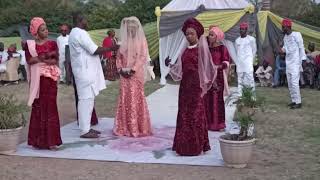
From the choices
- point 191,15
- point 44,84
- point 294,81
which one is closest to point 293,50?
point 294,81

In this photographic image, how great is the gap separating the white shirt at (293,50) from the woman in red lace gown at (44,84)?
5.04m

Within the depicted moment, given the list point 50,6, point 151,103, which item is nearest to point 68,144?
point 151,103

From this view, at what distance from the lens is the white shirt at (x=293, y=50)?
34.2ft

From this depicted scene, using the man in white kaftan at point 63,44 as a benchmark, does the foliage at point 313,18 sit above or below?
above

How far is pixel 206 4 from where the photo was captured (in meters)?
16.1

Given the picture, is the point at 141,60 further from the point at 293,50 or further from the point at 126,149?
the point at 293,50

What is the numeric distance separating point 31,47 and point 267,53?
9.51 metres

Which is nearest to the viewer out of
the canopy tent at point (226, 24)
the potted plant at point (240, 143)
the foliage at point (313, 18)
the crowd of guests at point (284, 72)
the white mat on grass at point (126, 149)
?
the potted plant at point (240, 143)

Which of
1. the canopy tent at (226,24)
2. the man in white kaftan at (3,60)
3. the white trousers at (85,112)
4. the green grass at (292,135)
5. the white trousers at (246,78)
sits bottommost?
the green grass at (292,135)

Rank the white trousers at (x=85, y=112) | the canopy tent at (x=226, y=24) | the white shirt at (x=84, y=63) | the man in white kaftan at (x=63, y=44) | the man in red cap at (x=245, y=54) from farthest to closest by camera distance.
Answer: the canopy tent at (x=226, y=24)
the man in white kaftan at (x=63, y=44)
the man in red cap at (x=245, y=54)
the white trousers at (x=85, y=112)
the white shirt at (x=84, y=63)

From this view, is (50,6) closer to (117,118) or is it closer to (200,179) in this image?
(117,118)

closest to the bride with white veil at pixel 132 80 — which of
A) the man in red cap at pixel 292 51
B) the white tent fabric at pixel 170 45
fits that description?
the man in red cap at pixel 292 51

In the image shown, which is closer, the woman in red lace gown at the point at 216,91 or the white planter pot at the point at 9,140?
the white planter pot at the point at 9,140

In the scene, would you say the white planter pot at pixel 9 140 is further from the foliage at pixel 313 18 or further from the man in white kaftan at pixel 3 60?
the foliage at pixel 313 18
